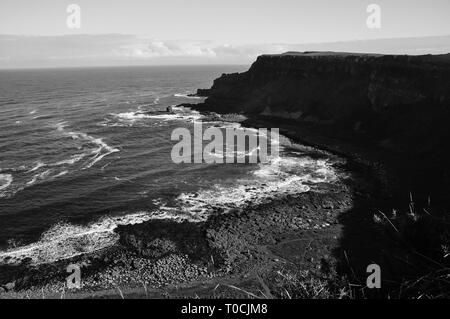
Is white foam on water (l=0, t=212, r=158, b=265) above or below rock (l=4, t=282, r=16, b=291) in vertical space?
above

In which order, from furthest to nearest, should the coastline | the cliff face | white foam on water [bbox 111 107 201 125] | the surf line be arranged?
white foam on water [bbox 111 107 201 125], the cliff face, the surf line, the coastline

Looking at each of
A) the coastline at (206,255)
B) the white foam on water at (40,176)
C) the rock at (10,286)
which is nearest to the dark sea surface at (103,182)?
the white foam on water at (40,176)

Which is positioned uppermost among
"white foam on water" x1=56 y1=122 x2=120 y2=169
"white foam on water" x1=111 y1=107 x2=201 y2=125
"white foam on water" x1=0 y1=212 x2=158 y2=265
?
"white foam on water" x1=111 y1=107 x2=201 y2=125

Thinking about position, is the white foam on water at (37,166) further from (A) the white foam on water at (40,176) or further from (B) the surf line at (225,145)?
(B) the surf line at (225,145)

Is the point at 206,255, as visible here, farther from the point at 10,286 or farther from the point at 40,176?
the point at 40,176

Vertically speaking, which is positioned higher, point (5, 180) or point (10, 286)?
point (5, 180)

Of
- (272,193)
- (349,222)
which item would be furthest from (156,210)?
(349,222)

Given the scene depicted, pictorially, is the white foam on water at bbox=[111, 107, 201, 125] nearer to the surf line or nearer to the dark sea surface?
the dark sea surface

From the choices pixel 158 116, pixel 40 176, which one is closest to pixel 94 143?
pixel 40 176

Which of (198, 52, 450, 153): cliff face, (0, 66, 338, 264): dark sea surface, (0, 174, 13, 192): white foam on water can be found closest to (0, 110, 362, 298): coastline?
(0, 66, 338, 264): dark sea surface

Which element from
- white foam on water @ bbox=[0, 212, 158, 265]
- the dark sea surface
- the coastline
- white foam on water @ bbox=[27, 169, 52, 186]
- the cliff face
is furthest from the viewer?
the cliff face
